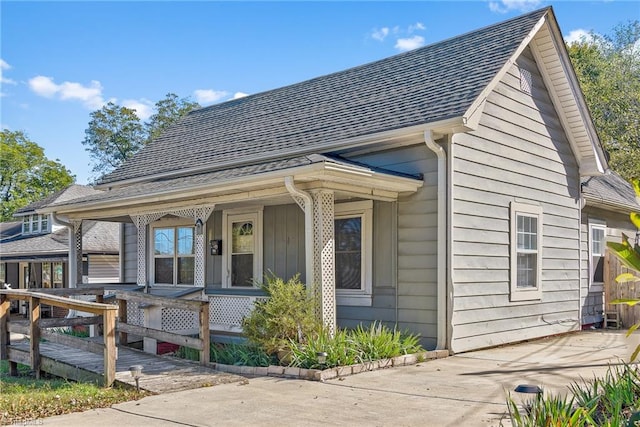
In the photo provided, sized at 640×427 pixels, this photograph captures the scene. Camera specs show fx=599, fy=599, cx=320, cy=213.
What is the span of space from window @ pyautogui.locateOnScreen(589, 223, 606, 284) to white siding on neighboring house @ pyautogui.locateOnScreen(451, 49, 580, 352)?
1.17 m

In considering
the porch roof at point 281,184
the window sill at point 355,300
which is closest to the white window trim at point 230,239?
the porch roof at point 281,184

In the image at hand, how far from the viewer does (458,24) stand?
59.1 ft

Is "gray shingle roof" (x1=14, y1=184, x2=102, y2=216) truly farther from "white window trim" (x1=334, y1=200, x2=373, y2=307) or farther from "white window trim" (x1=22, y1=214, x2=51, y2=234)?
"white window trim" (x1=334, y1=200, x2=373, y2=307)

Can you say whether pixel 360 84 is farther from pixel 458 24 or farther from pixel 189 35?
pixel 458 24

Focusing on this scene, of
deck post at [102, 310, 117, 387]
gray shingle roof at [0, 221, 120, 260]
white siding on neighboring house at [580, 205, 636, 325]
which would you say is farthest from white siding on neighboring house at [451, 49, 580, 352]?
gray shingle roof at [0, 221, 120, 260]

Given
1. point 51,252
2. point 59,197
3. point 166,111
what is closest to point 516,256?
point 51,252

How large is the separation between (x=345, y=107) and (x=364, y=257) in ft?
10.9

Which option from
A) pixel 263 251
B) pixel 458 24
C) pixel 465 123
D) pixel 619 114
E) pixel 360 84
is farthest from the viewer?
pixel 619 114

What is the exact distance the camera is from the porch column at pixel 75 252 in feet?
43.0

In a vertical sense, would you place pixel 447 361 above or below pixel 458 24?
below

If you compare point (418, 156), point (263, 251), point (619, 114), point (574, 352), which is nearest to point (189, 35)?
point (263, 251)

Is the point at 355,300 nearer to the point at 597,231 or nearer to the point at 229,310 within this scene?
the point at 229,310

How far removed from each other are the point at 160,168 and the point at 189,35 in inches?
125

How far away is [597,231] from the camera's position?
14.6 m
